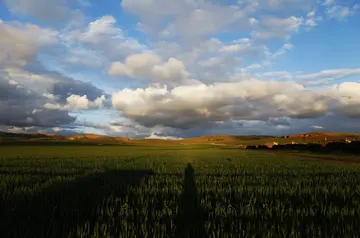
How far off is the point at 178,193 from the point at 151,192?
928 mm

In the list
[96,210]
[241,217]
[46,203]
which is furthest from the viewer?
[46,203]

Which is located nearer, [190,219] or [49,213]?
[190,219]

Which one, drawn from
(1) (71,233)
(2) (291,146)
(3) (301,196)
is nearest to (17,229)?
(1) (71,233)

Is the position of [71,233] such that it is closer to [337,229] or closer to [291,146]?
[337,229]

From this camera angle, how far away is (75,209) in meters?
6.26

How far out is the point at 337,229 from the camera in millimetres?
4949

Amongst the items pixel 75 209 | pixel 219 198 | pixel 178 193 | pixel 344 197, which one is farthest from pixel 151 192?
pixel 344 197

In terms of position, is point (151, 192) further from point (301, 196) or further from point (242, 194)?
point (301, 196)

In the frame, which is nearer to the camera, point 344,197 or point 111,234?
point 111,234

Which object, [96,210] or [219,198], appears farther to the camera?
[219,198]

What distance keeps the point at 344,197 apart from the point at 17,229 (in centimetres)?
944

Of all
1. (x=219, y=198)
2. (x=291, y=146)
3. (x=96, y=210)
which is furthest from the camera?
(x=291, y=146)

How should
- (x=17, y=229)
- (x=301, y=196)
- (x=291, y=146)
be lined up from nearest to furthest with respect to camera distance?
(x=17, y=229) → (x=301, y=196) → (x=291, y=146)

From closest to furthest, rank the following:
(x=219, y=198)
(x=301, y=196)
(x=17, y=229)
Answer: (x=17, y=229) → (x=219, y=198) → (x=301, y=196)
